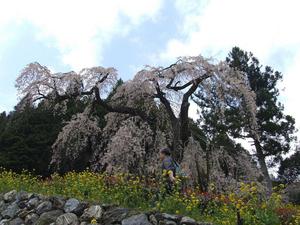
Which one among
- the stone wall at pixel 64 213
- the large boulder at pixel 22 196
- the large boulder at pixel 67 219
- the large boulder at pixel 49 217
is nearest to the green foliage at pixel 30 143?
the large boulder at pixel 22 196

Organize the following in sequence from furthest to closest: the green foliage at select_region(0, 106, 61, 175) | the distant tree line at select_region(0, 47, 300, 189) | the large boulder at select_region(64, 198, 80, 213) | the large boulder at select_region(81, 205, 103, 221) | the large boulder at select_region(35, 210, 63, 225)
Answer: the green foliage at select_region(0, 106, 61, 175) → the distant tree line at select_region(0, 47, 300, 189) → the large boulder at select_region(35, 210, 63, 225) → the large boulder at select_region(64, 198, 80, 213) → the large boulder at select_region(81, 205, 103, 221)

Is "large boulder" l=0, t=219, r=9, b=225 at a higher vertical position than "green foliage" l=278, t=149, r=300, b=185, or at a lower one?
lower

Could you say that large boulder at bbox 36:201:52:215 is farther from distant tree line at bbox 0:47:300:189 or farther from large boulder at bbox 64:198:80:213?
distant tree line at bbox 0:47:300:189

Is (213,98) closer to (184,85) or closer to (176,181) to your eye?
(184,85)

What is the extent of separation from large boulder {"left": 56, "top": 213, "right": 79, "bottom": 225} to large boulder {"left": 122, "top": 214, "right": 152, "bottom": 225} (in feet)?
3.46

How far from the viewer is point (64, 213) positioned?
7.64 metres

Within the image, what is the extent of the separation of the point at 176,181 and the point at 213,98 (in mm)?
6306

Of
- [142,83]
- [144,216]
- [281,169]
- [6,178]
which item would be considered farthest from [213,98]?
[281,169]

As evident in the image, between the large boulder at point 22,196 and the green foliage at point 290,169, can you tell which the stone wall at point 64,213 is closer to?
the large boulder at point 22,196

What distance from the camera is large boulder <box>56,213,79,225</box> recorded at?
730cm

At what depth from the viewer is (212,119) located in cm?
2353

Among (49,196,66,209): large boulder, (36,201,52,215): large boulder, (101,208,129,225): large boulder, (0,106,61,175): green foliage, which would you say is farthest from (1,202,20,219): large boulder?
(0,106,61,175): green foliage

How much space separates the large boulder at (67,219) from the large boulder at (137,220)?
1055 millimetres

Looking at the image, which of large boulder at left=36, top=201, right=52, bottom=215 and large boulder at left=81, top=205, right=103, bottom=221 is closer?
large boulder at left=81, top=205, right=103, bottom=221
